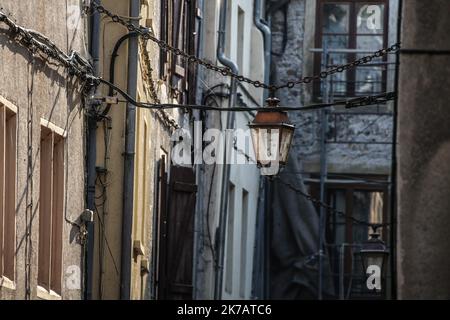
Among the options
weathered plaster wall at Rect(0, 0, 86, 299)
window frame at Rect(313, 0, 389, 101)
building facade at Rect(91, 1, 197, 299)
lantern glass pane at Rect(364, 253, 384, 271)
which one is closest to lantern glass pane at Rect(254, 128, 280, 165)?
weathered plaster wall at Rect(0, 0, 86, 299)

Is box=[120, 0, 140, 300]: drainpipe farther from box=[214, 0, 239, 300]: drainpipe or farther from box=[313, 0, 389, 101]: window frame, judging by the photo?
box=[313, 0, 389, 101]: window frame

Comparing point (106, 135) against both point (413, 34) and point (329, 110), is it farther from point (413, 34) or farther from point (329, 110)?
point (329, 110)

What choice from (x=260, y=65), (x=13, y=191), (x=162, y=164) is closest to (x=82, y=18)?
(x=13, y=191)

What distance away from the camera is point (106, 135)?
57.7 feet

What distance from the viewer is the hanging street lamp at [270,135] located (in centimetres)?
1532

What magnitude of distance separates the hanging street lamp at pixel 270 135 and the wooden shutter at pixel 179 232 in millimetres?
6088

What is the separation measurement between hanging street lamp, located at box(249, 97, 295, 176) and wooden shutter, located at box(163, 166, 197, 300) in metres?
6.09

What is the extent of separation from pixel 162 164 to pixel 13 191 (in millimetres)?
7860

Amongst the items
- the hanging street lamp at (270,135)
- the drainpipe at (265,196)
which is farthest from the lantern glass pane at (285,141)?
the drainpipe at (265,196)

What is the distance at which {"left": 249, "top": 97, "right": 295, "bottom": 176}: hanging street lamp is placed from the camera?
603 inches

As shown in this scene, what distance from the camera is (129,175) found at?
1770 centimetres

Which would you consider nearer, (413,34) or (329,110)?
(413,34)

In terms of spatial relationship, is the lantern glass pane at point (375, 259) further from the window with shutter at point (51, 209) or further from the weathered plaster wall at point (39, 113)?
the window with shutter at point (51, 209)

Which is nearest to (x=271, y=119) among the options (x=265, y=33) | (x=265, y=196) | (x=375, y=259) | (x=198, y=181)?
(x=375, y=259)
